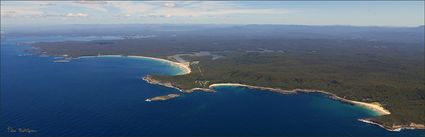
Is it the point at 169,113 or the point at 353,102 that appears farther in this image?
the point at 353,102

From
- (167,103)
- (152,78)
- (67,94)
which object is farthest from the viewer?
(152,78)

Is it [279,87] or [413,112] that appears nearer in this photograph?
[413,112]

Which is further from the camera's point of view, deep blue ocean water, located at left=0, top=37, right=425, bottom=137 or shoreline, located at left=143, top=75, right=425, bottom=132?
shoreline, located at left=143, top=75, right=425, bottom=132

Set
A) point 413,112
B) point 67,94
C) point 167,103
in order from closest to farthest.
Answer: point 413,112, point 167,103, point 67,94

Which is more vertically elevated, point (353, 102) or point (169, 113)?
point (353, 102)

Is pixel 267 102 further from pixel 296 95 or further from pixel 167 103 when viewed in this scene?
pixel 167 103

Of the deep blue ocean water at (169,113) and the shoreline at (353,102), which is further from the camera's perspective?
the shoreline at (353,102)

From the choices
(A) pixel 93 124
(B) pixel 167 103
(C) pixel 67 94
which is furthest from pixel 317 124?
(C) pixel 67 94

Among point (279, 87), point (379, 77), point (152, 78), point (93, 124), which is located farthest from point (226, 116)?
point (379, 77)
